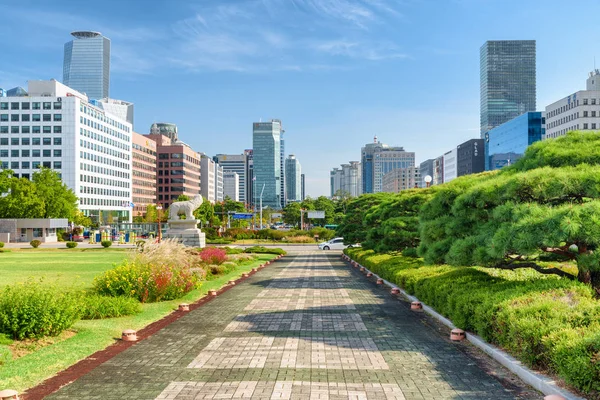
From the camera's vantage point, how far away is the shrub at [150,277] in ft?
49.5

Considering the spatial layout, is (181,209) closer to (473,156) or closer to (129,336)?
(129,336)

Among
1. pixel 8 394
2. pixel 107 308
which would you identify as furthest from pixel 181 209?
pixel 8 394

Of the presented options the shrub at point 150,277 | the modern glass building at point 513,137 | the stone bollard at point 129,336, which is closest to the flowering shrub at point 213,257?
the shrub at point 150,277

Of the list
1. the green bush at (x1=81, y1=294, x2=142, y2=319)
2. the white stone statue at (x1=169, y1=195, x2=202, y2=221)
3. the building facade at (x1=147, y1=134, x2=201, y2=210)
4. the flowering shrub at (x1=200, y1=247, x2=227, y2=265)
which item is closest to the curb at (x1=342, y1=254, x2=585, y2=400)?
the green bush at (x1=81, y1=294, x2=142, y2=319)

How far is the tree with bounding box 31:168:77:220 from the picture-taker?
215 feet

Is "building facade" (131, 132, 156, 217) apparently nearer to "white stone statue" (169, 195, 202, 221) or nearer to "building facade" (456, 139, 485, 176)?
"white stone statue" (169, 195, 202, 221)

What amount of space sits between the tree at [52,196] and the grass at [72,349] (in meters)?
58.4

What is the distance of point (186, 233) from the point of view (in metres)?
38.6

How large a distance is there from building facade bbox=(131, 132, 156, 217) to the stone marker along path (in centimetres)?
11410

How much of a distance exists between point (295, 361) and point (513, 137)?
12472cm

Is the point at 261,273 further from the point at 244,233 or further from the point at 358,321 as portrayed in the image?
the point at 244,233

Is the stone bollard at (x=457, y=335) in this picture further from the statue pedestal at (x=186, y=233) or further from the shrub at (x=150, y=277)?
the statue pedestal at (x=186, y=233)

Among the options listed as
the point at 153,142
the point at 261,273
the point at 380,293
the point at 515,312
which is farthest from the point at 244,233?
the point at 153,142

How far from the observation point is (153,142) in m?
135
